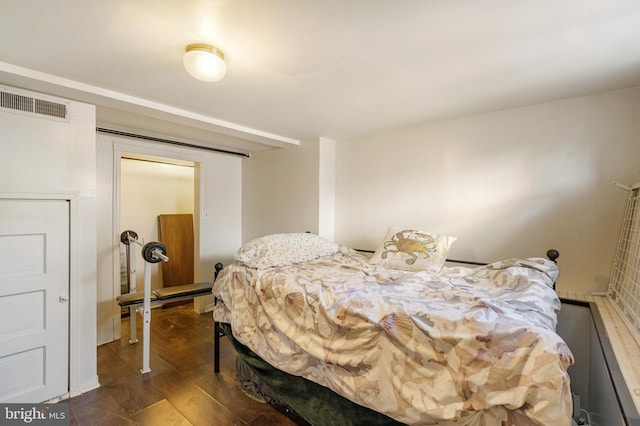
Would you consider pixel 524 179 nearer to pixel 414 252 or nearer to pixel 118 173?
pixel 414 252

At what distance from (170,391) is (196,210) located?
223 cm

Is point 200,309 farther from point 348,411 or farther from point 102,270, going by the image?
point 348,411

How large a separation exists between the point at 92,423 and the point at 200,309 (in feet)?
6.51

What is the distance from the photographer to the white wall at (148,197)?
390cm

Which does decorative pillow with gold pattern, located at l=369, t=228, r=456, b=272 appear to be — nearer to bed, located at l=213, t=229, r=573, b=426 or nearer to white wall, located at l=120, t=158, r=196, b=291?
bed, located at l=213, t=229, r=573, b=426

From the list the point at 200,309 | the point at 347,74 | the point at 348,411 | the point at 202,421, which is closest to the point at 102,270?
the point at 200,309

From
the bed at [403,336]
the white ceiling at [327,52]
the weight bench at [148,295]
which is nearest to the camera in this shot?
the bed at [403,336]

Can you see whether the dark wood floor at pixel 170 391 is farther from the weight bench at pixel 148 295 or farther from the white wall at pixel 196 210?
the white wall at pixel 196 210

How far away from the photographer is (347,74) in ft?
5.70

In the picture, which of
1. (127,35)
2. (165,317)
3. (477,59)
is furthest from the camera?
(165,317)

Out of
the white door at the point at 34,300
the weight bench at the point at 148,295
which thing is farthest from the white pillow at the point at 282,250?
the white door at the point at 34,300

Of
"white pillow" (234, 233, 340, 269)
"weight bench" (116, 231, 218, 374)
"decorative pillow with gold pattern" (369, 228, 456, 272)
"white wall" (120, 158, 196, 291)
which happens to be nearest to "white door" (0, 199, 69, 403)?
"weight bench" (116, 231, 218, 374)

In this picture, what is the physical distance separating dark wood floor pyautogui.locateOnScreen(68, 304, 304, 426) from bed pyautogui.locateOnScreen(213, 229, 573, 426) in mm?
219

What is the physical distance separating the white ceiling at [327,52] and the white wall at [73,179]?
239 mm
